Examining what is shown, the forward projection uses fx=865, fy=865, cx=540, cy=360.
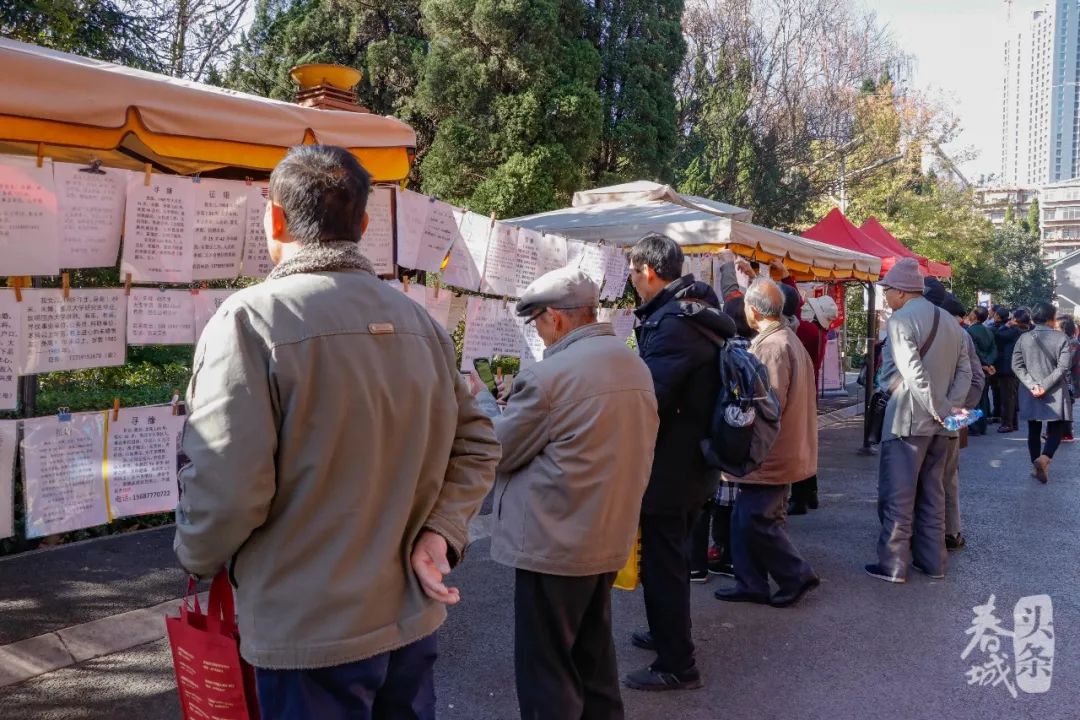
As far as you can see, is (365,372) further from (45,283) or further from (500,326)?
(45,283)

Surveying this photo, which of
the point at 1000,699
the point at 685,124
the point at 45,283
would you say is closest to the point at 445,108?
the point at 685,124

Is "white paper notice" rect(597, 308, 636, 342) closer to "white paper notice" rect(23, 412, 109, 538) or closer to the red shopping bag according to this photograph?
"white paper notice" rect(23, 412, 109, 538)

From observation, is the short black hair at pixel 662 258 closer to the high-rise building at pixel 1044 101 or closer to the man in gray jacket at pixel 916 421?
the man in gray jacket at pixel 916 421

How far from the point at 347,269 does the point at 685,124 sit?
63.6ft

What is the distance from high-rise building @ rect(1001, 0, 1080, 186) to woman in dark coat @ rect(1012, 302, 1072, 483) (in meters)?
149

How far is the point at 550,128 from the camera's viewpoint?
14680mm

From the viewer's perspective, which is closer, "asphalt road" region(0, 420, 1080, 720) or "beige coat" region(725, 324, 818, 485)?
"asphalt road" region(0, 420, 1080, 720)

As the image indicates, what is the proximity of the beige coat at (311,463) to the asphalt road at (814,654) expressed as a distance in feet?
6.65

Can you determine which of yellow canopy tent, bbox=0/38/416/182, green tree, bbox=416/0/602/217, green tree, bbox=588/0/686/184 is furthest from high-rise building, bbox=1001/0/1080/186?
yellow canopy tent, bbox=0/38/416/182

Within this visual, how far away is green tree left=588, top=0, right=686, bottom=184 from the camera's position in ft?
53.0

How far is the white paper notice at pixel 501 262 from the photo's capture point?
5.02 m

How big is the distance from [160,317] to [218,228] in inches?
17.7

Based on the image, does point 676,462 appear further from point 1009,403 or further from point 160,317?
point 1009,403

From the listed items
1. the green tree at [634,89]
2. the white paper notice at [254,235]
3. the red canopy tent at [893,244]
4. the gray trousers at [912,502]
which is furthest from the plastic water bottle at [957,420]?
the green tree at [634,89]
